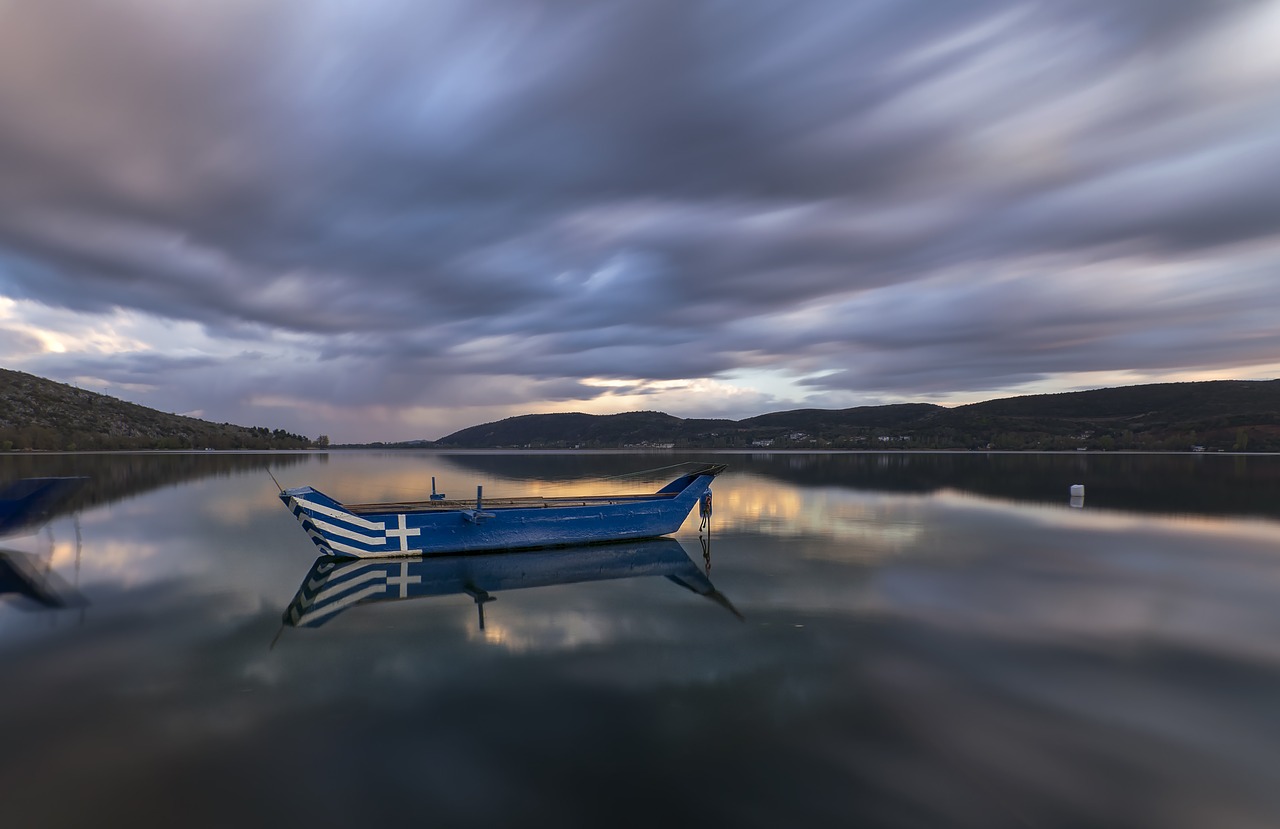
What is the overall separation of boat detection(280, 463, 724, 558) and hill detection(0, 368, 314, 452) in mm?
118727

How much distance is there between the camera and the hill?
105m

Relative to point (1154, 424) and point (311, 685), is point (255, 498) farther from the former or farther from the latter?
point (1154, 424)

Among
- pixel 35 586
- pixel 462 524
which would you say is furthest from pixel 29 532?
pixel 462 524

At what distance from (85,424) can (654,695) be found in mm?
167070

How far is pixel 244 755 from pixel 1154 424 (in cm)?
24811

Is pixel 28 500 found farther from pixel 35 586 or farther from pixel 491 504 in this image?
pixel 491 504

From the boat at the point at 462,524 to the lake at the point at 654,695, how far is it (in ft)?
5.34

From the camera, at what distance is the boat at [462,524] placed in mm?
19094

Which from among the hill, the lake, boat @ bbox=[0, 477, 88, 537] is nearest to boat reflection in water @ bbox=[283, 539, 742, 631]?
the lake

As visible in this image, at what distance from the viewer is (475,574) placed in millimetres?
18250

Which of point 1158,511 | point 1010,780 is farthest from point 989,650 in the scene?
point 1158,511

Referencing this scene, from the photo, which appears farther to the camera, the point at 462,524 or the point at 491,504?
the point at 491,504

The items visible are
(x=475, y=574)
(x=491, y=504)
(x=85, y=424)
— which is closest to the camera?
(x=475, y=574)

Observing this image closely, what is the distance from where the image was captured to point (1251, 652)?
1173 centimetres
